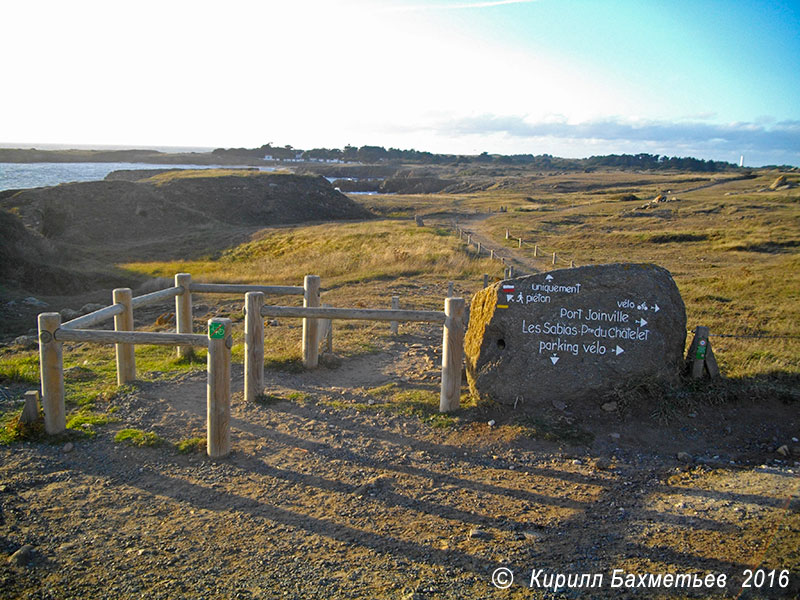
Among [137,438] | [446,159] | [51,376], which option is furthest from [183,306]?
[446,159]

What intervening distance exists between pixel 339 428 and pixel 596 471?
2.76 metres

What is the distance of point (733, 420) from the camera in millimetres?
6426

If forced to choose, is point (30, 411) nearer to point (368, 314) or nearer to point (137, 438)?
point (137, 438)

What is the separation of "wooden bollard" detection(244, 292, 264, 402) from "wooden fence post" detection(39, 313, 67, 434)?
2007 mm

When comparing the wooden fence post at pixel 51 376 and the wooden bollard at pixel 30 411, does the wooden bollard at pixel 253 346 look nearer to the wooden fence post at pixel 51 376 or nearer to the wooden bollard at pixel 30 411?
the wooden fence post at pixel 51 376

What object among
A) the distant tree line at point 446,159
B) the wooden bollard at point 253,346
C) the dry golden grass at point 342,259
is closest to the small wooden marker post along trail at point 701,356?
the wooden bollard at point 253,346

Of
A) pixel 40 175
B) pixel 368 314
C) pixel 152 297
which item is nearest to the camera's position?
pixel 368 314

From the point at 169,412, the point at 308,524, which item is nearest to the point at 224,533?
the point at 308,524

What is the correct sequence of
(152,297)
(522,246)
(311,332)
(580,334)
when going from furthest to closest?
(522,246) < (311,332) < (152,297) < (580,334)

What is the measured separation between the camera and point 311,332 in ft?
28.2

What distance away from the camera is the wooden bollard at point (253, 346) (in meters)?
7.22

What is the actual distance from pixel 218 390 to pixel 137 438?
3.92 feet

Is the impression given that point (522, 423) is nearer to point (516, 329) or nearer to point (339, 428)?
point (516, 329)

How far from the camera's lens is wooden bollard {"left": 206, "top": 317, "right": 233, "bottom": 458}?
575 centimetres
